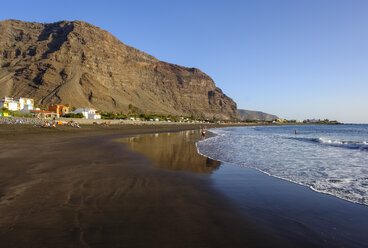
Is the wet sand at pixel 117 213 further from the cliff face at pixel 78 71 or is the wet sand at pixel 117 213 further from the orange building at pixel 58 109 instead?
the cliff face at pixel 78 71

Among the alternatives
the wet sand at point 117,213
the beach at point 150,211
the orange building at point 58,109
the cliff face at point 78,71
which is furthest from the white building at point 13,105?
the beach at point 150,211

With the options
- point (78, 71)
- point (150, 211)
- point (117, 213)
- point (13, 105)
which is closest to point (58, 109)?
point (13, 105)

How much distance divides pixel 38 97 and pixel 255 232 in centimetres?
12546

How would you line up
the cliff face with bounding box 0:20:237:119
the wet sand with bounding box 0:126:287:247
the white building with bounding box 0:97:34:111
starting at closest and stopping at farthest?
the wet sand with bounding box 0:126:287:247 → the white building with bounding box 0:97:34:111 → the cliff face with bounding box 0:20:237:119

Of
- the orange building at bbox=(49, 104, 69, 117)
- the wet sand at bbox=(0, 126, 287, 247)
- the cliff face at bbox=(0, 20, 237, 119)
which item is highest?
the cliff face at bbox=(0, 20, 237, 119)

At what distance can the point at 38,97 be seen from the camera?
109 meters

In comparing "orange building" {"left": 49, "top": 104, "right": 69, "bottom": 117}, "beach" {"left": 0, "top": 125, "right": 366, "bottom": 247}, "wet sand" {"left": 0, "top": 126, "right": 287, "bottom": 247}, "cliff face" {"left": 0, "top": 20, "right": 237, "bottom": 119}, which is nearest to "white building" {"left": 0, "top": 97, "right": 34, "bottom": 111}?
"orange building" {"left": 49, "top": 104, "right": 69, "bottom": 117}

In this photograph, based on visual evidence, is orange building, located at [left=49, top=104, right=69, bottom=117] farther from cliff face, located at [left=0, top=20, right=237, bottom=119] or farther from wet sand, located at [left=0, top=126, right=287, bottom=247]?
wet sand, located at [left=0, top=126, right=287, bottom=247]

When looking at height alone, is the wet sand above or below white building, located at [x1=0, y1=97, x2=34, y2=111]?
below

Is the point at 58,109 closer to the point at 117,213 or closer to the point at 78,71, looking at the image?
the point at 78,71

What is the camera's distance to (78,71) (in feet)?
426

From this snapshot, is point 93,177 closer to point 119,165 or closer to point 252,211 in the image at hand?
point 119,165

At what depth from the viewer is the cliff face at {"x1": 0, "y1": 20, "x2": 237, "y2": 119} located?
11531 centimetres

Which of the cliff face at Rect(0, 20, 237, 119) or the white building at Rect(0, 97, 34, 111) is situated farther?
the cliff face at Rect(0, 20, 237, 119)
